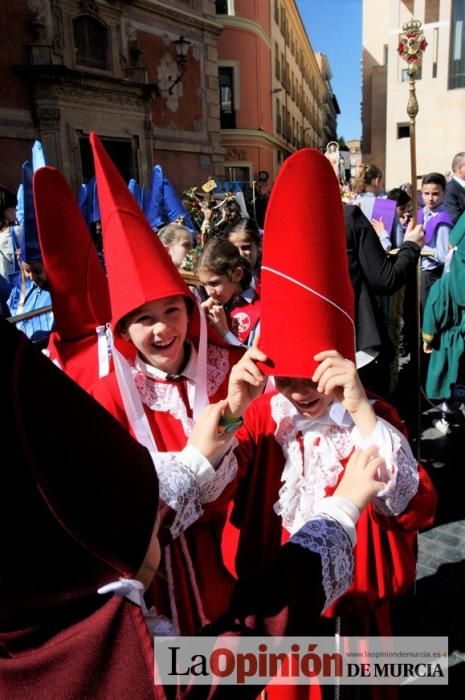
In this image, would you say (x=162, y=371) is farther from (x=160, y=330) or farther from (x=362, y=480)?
(x=362, y=480)

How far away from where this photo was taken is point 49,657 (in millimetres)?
833

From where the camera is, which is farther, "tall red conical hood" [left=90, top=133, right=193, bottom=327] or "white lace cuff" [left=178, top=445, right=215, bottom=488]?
"tall red conical hood" [left=90, top=133, right=193, bottom=327]

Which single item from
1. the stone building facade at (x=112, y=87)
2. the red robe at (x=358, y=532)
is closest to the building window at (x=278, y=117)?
the stone building facade at (x=112, y=87)

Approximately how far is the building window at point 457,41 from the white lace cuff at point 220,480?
28.9 meters

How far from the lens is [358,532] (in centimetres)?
145

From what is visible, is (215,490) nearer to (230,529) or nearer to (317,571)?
(230,529)

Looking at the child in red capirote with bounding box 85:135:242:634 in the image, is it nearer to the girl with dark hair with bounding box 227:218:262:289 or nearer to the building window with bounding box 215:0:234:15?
the girl with dark hair with bounding box 227:218:262:289

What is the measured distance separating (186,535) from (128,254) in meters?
0.90

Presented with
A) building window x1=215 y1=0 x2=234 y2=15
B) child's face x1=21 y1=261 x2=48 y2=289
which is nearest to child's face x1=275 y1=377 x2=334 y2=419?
child's face x1=21 y1=261 x2=48 y2=289

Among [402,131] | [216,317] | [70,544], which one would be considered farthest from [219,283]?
[402,131]

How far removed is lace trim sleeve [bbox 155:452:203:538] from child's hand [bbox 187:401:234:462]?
7 centimetres

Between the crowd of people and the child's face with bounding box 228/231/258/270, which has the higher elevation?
the child's face with bounding box 228/231/258/270

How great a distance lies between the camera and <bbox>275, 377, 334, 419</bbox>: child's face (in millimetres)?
1429

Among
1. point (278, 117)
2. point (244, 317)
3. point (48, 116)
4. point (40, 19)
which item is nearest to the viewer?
point (244, 317)
